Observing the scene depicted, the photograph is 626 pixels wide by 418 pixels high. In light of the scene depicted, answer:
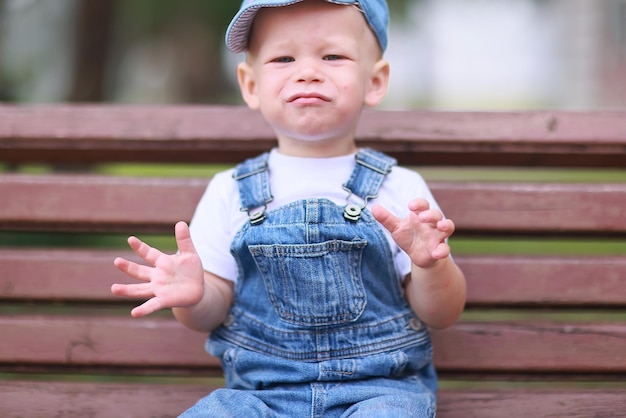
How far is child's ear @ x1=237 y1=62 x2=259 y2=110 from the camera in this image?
192 centimetres

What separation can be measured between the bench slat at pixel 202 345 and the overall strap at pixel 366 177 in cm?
54

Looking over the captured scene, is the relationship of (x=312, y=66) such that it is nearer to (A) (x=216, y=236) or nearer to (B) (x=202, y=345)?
(A) (x=216, y=236)


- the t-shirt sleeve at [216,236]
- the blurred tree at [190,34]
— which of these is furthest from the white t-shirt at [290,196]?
the blurred tree at [190,34]

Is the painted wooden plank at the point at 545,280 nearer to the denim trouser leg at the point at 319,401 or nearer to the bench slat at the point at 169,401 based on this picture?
the bench slat at the point at 169,401

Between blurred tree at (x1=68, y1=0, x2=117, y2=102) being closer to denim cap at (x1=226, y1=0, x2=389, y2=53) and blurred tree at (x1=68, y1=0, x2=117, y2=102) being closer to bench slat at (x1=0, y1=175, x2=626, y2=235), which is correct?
bench slat at (x1=0, y1=175, x2=626, y2=235)

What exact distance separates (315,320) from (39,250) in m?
0.97

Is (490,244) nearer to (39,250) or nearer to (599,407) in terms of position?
(599,407)

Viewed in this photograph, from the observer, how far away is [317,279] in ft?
5.72

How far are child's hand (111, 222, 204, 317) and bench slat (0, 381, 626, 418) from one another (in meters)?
0.57

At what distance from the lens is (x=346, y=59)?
1791 millimetres

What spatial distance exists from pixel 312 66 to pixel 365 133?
42cm

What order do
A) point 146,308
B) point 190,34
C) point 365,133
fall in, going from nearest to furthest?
point 146,308
point 365,133
point 190,34

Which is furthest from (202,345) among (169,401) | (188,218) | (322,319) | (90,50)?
(90,50)

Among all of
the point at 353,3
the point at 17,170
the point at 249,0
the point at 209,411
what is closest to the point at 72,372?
the point at 209,411
